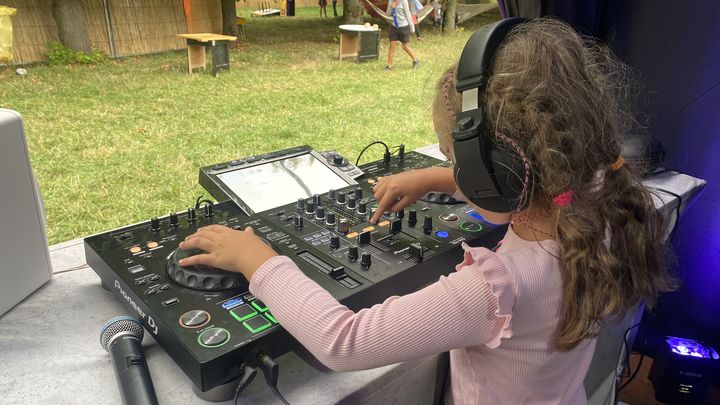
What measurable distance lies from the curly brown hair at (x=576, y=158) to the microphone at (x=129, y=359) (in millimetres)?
479

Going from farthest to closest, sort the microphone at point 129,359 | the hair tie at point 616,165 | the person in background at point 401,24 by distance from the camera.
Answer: the person in background at point 401,24 < the hair tie at point 616,165 < the microphone at point 129,359

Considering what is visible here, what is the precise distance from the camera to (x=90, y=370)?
2.08ft

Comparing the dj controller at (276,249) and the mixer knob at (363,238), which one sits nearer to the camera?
the dj controller at (276,249)

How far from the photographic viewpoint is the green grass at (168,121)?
60.6 inches

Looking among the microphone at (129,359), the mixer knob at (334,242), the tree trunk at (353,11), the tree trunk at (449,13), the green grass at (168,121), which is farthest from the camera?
the tree trunk at (353,11)

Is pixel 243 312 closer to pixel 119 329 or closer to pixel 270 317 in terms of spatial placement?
pixel 270 317

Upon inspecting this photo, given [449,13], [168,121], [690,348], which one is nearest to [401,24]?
[449,13]

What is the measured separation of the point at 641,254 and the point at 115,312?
752 mm

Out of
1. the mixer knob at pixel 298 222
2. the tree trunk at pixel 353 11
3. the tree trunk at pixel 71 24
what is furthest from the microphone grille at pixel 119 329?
the tree trunk at pixel 353 11

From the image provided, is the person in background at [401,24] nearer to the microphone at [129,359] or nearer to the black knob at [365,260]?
the black knob at [365,260]

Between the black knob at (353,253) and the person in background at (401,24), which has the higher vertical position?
the person in background at (401,24)

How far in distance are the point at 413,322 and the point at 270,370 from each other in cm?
17

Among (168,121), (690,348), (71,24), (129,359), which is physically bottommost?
(690,348)

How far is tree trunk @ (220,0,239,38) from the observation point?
4.96 m
